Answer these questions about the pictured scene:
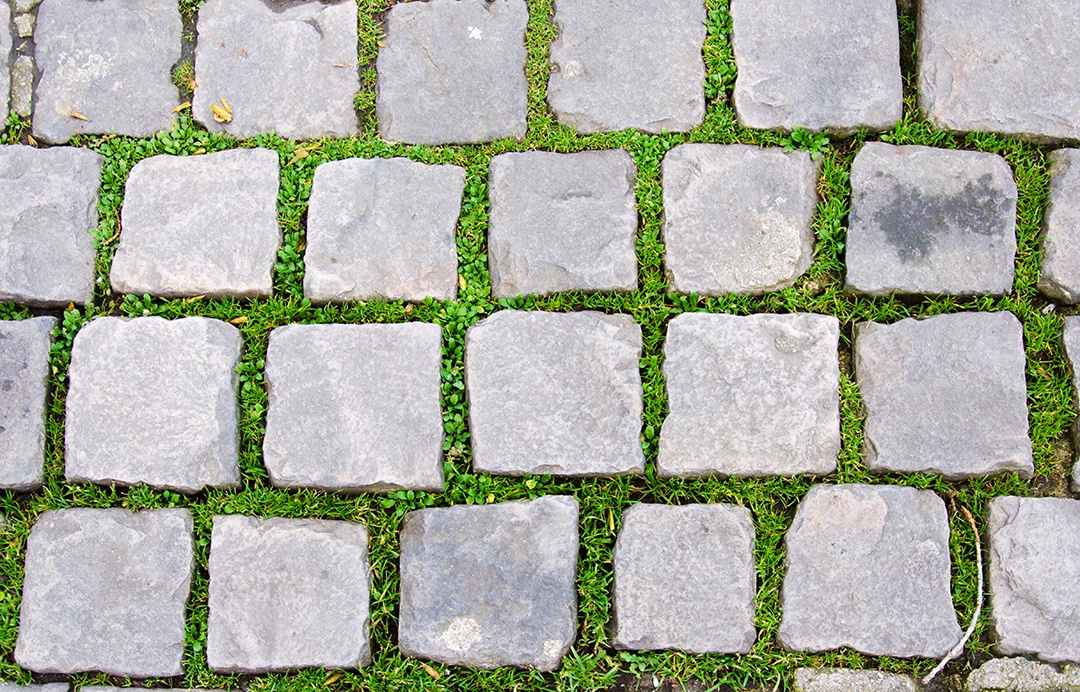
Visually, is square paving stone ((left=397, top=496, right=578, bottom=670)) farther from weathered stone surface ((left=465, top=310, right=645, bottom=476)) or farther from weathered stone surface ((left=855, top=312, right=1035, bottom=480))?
weathered stone surface ((left=855, top=312, right=1035, bottom=480))

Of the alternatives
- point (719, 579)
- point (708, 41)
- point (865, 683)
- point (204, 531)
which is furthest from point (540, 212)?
point (865, 683)

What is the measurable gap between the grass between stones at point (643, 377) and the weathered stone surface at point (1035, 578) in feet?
0.20

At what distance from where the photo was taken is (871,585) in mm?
2574

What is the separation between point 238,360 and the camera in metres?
2.66

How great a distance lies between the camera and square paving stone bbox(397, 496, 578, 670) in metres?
2.55

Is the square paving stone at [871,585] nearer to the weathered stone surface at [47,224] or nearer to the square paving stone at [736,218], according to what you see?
the square paving stone at [736,218]

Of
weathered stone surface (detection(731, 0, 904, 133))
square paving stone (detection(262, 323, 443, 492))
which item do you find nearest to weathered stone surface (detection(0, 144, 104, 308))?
square paving stone (detection(262, 323, 443, 492))

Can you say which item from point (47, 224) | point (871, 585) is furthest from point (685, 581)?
point (47, 224)

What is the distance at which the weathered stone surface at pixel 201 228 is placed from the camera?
2695mm

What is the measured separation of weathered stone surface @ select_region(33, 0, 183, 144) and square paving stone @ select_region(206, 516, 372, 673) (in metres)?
1.31

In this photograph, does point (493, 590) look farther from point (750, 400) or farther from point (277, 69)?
point (277, 69)

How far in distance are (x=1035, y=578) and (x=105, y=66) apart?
321 centimetres

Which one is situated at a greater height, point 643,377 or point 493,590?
point 643,377

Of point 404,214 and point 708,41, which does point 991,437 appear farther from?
point 404,214
